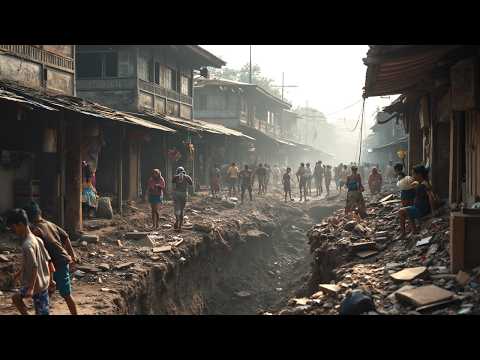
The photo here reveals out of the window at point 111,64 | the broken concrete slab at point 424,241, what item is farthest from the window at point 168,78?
the broken concrete slab at point 424,241

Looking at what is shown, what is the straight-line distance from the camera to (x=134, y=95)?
678 inches

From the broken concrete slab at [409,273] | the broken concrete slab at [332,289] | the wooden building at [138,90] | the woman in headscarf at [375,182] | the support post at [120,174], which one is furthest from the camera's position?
the woman in headscarf at [375,182]

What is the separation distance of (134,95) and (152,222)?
6.07 metres

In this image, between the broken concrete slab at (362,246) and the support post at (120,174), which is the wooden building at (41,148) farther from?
the broken concrete slab at (362,246)

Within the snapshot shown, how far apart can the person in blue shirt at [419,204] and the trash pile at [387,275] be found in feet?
0.70

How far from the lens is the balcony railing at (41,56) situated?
420 inches

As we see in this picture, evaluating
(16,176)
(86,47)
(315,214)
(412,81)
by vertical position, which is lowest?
(315,214)

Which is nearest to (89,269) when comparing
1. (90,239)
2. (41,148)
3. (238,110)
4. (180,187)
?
(90,239)

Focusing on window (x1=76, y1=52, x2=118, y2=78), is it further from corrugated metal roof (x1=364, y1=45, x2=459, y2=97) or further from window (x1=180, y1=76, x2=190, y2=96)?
corrugated metal roof (x1=364, y1=45, x2=459, y2=97)

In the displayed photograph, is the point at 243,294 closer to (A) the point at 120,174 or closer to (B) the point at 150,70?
(A) the point at 120,174

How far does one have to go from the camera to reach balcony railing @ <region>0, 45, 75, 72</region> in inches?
420

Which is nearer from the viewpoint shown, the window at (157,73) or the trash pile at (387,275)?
the trash pile at (387,275)

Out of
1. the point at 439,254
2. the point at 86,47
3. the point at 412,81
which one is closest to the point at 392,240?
the point at 439,254

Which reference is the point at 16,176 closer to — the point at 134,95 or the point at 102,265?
the point at 102,265
